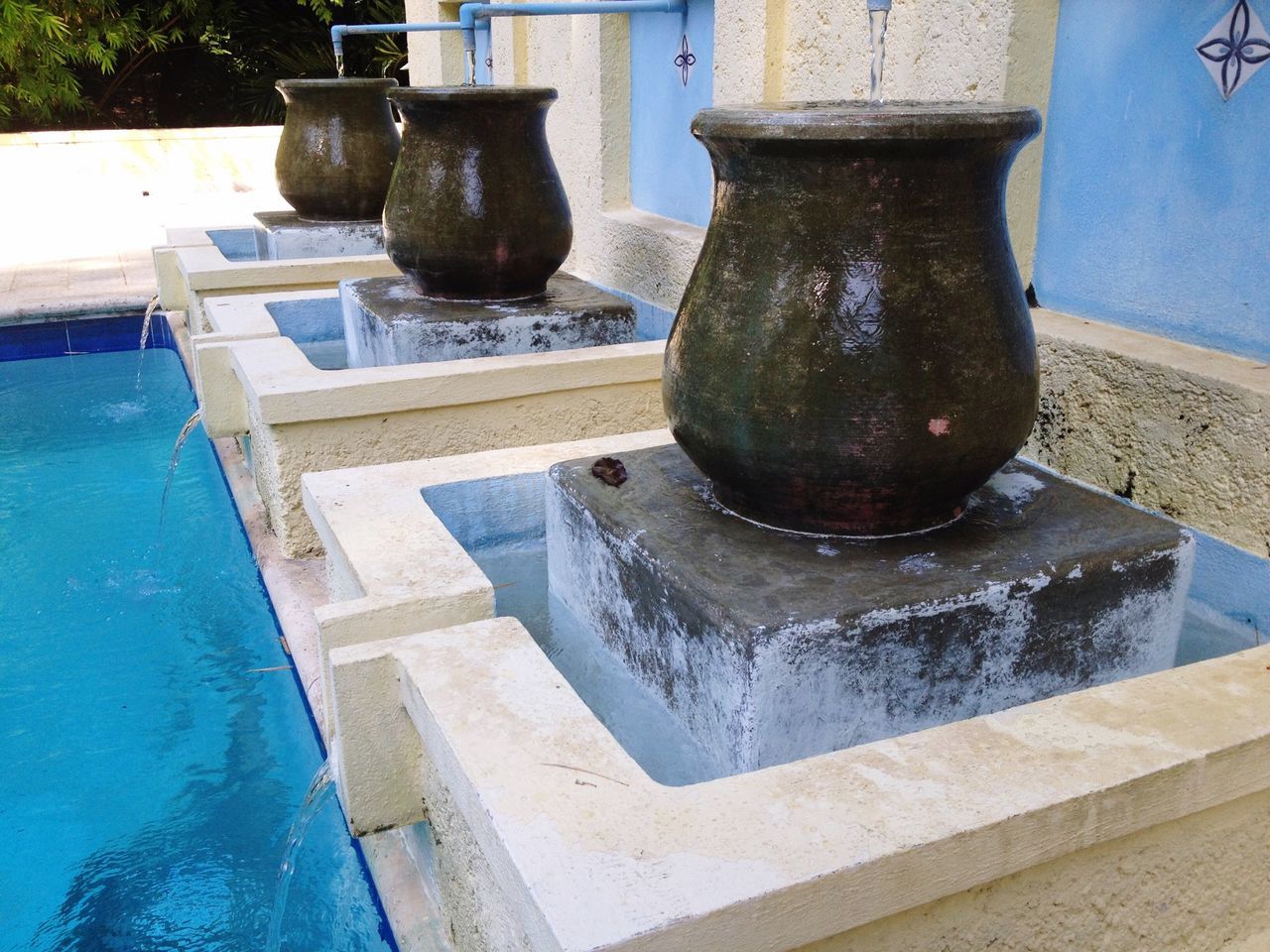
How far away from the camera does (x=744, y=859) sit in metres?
1.38

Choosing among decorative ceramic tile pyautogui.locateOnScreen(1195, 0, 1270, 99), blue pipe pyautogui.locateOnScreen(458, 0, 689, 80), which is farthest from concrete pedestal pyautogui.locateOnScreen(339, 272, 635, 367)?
decorative ceramic tile pyautogui.locateOnScreen(1195, 0, 1270, 99)

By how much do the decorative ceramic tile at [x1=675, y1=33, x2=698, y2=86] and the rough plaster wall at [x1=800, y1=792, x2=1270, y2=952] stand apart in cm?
356

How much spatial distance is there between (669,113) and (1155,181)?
2587 mm

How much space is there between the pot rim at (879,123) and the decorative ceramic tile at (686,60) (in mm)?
2748

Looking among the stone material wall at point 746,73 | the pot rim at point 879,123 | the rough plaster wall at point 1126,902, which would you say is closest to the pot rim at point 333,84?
the stone material wall at point 746,73

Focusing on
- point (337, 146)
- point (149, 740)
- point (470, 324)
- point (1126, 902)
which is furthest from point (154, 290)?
point (1126, 902)

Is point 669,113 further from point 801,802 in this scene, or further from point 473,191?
point 801,802

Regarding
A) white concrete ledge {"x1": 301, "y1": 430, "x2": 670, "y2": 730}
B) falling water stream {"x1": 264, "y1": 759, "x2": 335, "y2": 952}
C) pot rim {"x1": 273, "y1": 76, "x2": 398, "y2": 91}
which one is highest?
pot rim {"x1": 273, "y1": 76, "x2": 398, "y2": 91}

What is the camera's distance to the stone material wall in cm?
284

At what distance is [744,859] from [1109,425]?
1.66 metres

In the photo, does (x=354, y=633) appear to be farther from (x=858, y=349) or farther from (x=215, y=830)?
(x=215, y=830)

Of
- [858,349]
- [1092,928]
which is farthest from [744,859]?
[858,349]

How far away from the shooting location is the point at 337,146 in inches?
222

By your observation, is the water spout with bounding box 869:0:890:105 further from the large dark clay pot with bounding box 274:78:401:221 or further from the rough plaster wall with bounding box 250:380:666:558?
the large dark clay pot with bounding box 274:78:401:221
